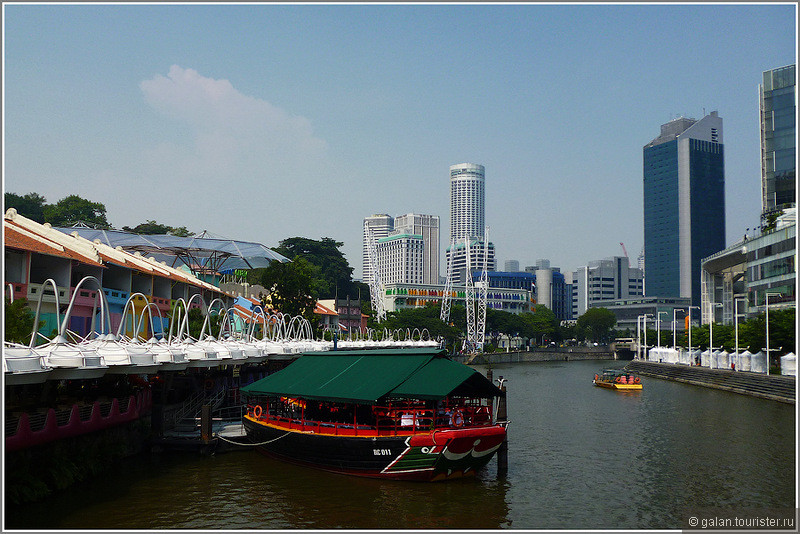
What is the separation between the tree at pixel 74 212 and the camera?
115188 mm

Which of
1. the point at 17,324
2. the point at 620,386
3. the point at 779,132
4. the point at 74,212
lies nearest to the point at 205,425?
the point at 17,324

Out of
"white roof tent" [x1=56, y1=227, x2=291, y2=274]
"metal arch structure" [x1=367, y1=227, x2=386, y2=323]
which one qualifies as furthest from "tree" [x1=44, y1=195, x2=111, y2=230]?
"metal arch structure" [x1=367, y1=227, x2=386, y2=323]

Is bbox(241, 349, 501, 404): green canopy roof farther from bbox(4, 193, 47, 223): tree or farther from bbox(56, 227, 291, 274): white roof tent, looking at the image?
bbox(4, 193, 47, 223): tree

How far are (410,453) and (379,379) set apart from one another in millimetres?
3668

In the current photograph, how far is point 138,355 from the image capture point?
2809cm

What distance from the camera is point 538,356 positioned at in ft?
557

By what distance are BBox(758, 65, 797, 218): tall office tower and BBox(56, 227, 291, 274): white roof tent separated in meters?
101

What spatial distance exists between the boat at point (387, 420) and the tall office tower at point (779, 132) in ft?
417

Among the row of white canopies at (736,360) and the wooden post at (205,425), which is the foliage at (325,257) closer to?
the row of white canopies at (736,360)

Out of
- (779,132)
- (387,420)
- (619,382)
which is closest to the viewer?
(387,420)

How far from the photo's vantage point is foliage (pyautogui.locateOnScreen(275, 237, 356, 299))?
563 feet

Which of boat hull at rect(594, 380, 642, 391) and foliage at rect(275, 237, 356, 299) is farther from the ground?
foliage at rect(275, 237, 356, 299)

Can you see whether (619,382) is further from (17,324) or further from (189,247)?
(17,324)

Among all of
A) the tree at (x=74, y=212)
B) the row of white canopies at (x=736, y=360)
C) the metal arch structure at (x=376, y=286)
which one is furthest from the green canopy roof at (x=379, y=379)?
the metal arch structure at (x=376, y=286)
